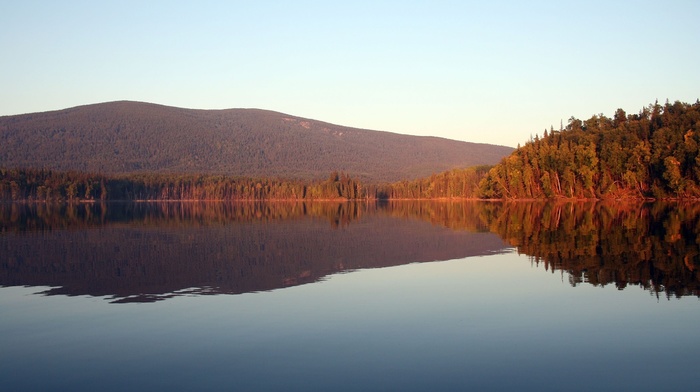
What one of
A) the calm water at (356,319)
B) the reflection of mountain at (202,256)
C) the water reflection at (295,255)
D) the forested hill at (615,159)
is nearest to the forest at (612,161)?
the forested hill at (615,159)

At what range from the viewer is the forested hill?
283ft

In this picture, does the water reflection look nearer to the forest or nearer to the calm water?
the calm water

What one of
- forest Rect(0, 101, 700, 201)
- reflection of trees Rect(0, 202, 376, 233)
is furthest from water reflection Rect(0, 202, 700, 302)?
forest Rect(0, 101, 700, 201)

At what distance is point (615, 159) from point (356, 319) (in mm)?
92801

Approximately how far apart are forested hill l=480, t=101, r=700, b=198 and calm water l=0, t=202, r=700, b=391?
2531 inches

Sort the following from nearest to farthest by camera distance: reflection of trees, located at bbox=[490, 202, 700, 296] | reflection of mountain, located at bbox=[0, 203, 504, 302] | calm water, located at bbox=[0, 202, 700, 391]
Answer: calm water, located at bbox=[0, 202, 700, 391] < reflection of trees, located at bbox=[490, 202, 700, 296] < reflection of mountain, located at bbox=[0, 203, 504, 302]

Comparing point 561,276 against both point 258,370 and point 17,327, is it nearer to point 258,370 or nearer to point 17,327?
point 258,370

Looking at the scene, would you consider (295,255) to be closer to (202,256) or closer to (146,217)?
(202,256)

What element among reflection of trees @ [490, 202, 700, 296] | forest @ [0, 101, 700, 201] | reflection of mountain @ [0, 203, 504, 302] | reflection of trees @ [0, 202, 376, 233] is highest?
forest @ [0, 101, 700, 201]

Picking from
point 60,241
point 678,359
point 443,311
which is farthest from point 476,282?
point 60,241

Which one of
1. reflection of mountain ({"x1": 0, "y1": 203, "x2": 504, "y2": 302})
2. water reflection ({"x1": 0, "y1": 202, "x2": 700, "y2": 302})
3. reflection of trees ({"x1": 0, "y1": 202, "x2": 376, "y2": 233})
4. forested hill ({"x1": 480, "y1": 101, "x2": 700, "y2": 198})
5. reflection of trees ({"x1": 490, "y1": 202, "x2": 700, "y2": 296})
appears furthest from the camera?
forested hill ({"x1": 480, "y1": 101, "x2": 700, "y2": 198})

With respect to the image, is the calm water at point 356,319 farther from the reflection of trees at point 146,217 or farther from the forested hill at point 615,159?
the forested hill at point 615,159

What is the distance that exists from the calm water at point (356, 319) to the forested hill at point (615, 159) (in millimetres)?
64299

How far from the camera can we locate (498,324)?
Result: 47.8ft
